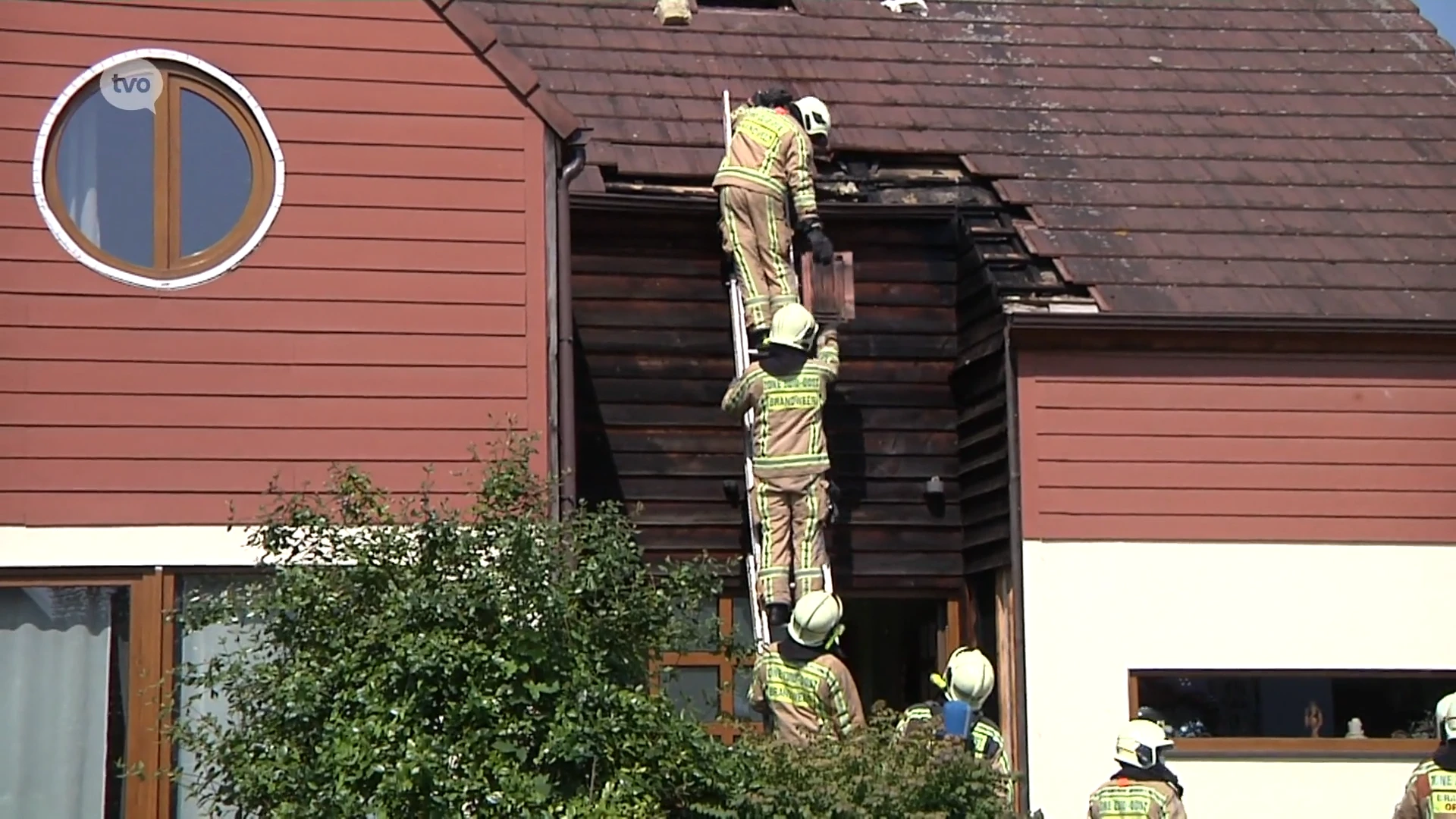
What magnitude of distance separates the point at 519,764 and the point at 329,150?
3902 millimetres

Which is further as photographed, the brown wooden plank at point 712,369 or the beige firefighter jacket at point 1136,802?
the brown wooden plank at point 712,369

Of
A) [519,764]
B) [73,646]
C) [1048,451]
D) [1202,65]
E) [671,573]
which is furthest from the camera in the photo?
[1202,65]

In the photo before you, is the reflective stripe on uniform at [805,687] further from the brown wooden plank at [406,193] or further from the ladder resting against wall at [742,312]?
the brown wooden plank at [406,193]

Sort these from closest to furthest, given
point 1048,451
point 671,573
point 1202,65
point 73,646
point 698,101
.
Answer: point 671,573 → point 73,646 → point 1048,451 → point 698,101 → point 1202,65

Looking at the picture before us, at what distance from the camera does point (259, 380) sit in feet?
33.5

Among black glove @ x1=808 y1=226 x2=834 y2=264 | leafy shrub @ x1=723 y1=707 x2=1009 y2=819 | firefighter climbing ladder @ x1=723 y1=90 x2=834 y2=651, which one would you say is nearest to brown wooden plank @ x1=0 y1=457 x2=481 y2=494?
firefighter climbing ladder @ x1=723 y1=90 x2=834 y2=651

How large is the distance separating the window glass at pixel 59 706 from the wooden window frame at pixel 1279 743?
534cm

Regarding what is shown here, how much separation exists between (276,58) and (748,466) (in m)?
3.29

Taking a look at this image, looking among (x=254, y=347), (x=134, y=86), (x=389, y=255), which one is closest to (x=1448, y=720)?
(x=389, y=255)

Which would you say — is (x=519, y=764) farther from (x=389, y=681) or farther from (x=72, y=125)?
(x=72, y=125)

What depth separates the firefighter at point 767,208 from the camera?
1181 cm

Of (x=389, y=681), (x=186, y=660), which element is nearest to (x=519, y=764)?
(x=389, y=681)

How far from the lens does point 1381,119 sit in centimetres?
1404

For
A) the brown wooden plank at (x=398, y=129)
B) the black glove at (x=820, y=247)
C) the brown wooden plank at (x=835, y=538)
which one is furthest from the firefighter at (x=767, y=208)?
the brown wooden plank at (x=398, y=129)
